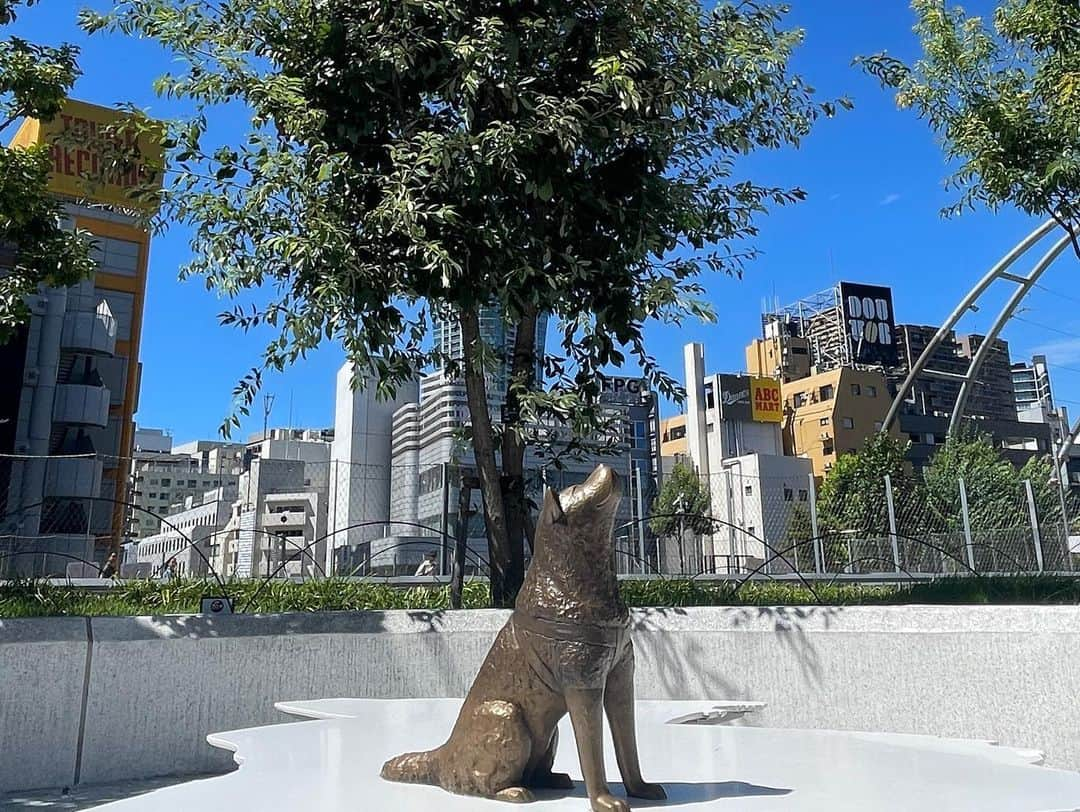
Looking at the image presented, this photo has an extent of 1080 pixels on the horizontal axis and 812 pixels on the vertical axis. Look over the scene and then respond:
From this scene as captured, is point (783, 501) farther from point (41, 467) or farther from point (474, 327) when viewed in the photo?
point (41, 467)

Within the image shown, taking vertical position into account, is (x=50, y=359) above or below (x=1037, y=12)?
above

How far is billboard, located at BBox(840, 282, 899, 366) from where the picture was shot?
8469 centimetres

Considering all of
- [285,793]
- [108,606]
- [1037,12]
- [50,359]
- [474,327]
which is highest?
[50,359]

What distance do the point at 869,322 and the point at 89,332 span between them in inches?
2802

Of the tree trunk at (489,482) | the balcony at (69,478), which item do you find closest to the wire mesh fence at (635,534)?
the tree trunk at (489,482)

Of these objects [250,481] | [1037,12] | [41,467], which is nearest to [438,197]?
[1037,12]

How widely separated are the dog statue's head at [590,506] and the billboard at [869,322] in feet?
279

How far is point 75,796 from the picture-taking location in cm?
620

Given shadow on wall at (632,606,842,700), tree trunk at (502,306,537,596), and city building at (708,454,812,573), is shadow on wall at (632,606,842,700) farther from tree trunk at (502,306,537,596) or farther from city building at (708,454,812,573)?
city building at (708,454,812,573)

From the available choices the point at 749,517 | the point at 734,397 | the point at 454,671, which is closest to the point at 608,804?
the point at 454,671

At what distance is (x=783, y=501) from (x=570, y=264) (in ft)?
27.6

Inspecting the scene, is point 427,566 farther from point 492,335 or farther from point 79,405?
point 79,405

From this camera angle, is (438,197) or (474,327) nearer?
(438,197)

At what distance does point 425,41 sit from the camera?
7.54m
